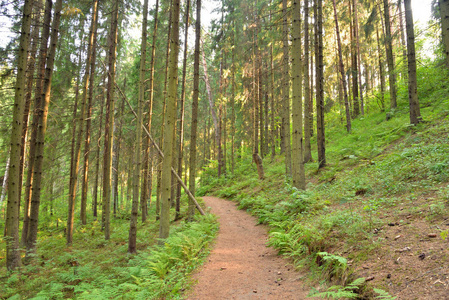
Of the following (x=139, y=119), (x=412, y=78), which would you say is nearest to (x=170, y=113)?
(x=139, y=119)

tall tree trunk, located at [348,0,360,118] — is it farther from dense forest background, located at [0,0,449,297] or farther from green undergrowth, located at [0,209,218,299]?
green undergrowth, located at [0,209,218,299]

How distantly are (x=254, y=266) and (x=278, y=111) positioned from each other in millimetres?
16898

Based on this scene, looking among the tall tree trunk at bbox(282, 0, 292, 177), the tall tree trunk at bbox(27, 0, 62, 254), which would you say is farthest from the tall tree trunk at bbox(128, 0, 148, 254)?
the tall tree trunk at bbox(282, 0, 292, 177)

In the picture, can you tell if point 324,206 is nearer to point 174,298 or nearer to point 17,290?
point 174,298

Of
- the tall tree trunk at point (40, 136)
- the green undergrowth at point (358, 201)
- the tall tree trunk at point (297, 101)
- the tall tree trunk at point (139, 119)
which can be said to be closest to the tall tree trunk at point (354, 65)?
the green undergrowth at point (358, 201)

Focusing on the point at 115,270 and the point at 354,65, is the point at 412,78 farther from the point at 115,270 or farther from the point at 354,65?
the point at 115,270

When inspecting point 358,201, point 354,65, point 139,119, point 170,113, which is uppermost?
point 354,65

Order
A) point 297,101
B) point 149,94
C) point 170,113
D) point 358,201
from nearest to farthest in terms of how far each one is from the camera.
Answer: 1. point 358,201
2. point 170,113
3. point 297,101
4. point 149,94

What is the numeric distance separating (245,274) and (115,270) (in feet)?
16.2

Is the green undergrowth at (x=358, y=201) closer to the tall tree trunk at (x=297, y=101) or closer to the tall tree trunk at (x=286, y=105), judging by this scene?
the tall tree trunk at (x=297, y=101)

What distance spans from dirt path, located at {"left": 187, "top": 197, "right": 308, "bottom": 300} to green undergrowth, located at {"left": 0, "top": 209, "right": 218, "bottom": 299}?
14.3 inches

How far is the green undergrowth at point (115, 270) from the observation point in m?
4.51

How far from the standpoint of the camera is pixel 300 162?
8.07m

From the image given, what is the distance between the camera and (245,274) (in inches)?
176
